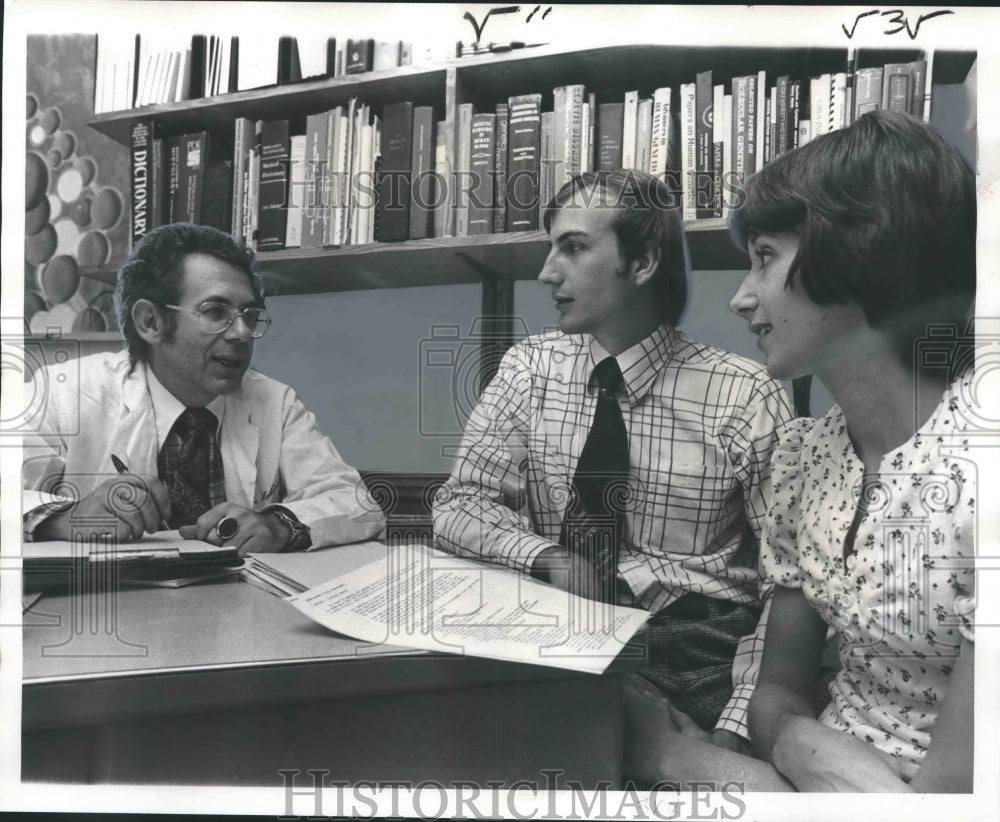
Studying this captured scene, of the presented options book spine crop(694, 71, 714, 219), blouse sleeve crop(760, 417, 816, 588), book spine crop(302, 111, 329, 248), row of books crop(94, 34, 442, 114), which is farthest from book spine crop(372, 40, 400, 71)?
blouse sleeve crop(760, 417, 816, 588)

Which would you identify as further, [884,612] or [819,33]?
[819,33]

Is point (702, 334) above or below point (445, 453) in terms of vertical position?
above

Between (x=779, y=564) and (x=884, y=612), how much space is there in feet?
0.54

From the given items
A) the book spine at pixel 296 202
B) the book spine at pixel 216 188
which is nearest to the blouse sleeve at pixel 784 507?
the book spine at pixel 296 202

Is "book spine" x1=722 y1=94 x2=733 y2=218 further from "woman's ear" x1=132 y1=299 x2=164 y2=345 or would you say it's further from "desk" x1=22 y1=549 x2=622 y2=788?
"woman's ear" x1=132 y1=299 x2=164 y2=345

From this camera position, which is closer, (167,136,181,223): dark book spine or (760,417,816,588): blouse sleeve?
(760,417,816,588): blouse sleeve

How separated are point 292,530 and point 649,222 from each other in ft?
2.55

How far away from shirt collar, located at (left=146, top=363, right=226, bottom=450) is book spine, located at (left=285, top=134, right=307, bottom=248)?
294 mm

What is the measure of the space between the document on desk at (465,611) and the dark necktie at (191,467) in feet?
0.78

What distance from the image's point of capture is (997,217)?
137cm

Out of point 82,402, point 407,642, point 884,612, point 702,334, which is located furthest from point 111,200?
point 884,612

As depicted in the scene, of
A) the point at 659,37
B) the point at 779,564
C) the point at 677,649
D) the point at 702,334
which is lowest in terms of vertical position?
the point at 677,649

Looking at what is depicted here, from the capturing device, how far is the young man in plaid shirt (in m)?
1.39

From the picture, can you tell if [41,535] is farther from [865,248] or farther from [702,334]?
[865,248]
